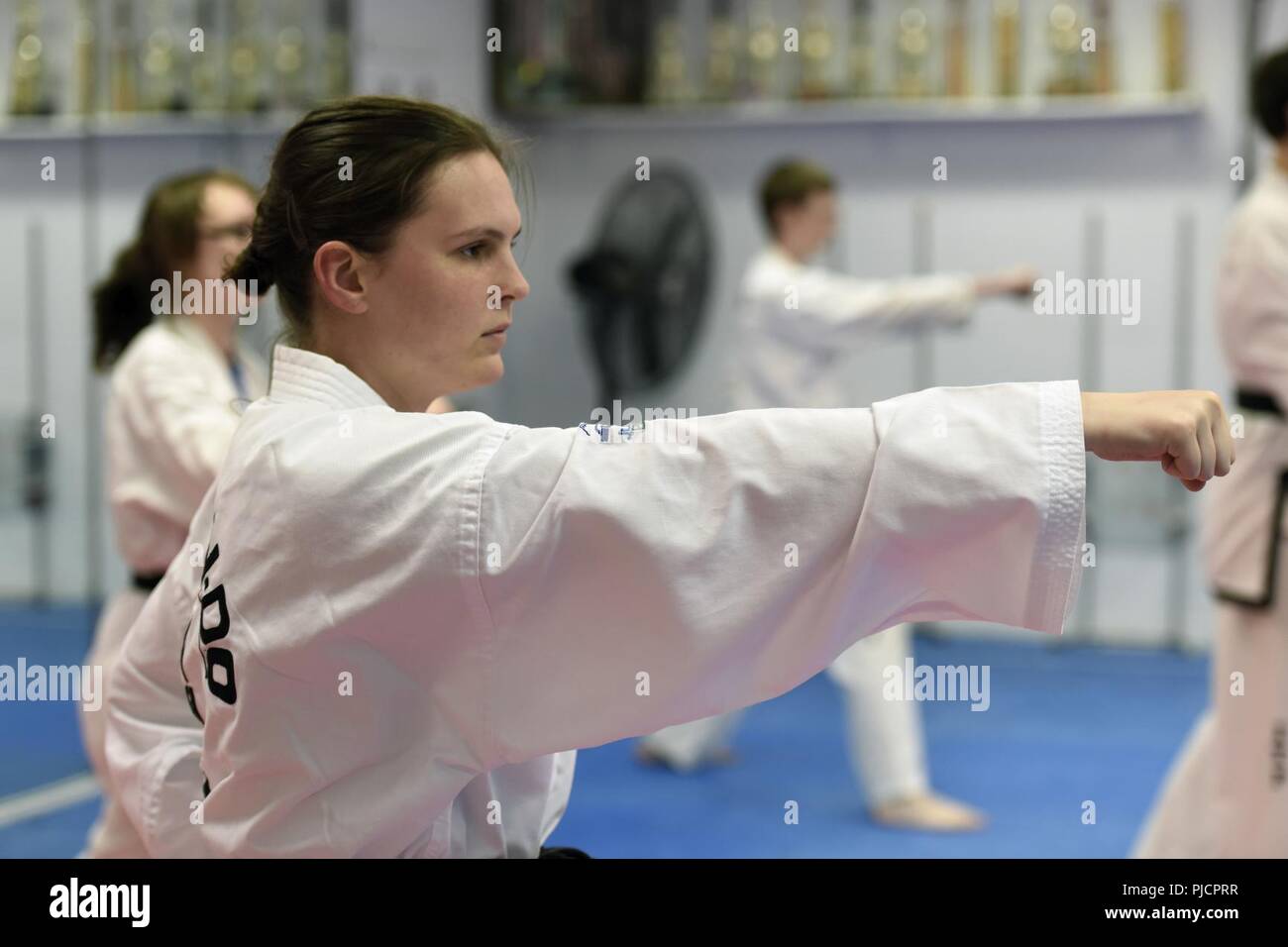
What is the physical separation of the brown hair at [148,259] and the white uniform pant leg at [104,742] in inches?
21.0

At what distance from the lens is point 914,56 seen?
6.18m

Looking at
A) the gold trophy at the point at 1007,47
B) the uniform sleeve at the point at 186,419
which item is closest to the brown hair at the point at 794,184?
the gold trophy at the point at 1007,47

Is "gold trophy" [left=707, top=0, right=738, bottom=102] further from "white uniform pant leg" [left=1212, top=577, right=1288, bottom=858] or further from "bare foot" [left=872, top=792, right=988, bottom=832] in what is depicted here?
"white uniform pant leg" [left=1212, top=577, right=1288, bottom=858]

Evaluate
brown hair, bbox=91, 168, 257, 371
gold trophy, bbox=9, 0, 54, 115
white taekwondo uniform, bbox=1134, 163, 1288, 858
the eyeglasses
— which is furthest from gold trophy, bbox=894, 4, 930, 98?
the eyeglasses

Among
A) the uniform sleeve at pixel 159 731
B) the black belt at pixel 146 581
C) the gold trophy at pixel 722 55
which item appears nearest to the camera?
the uniform sleeve at pixel 159 731

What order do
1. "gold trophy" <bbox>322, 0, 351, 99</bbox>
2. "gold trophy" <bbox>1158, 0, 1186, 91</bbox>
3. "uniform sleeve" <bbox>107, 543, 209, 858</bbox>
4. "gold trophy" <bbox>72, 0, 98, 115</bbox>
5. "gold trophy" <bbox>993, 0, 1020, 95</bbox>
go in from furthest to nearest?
"gold trophy" <bbox>993, 0, 1020, 95</bbox>, "gold trophy" <bbox>1158, 0, 1186, 91</bbox>, "gold trophy" <bbox>322, 0, 351, 99</bbox>, "gold trophy" <bbox>72, 0, 98, 115</bbox>, "uniform sleeve" <bbox>107, 543, 209, 858</bbox>

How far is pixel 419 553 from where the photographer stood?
1124 mm

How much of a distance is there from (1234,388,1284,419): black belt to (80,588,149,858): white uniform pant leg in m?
2.03

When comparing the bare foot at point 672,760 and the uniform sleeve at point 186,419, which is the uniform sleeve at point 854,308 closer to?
the bare foot at point 672,760

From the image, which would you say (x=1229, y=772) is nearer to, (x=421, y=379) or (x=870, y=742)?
(x=870, y=742)

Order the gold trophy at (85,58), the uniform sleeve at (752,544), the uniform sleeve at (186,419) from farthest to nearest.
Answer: the gold trophy at (85,58)
the uniform sleeve at (186,419)
the uniform sleeve at (752,544)

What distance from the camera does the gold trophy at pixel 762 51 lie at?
6.39 m

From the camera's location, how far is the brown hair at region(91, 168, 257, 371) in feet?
9.06

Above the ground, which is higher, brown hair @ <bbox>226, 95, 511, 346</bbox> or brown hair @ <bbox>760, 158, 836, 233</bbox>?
brown hair @ <bbox>760, 158, 836, 233</bbox>
